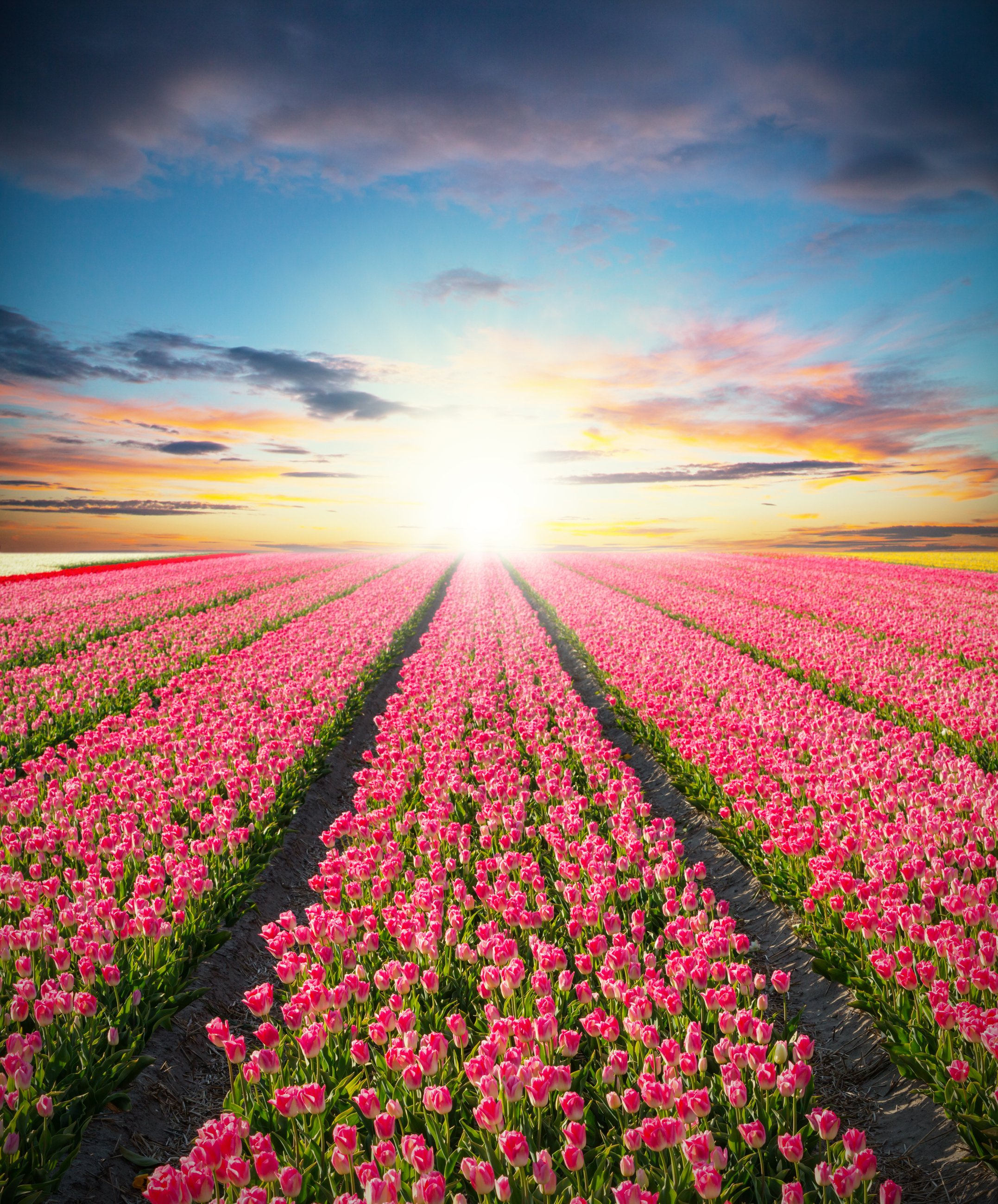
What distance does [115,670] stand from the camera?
13.1 meters

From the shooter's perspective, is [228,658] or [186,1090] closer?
[186,1090]

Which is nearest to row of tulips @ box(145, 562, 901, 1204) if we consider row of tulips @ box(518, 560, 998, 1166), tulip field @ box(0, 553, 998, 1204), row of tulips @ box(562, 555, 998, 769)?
tulip field @ box(0, 553, 998, 1204)

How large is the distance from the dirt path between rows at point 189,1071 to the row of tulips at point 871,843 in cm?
437

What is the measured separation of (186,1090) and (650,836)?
394 centimetres

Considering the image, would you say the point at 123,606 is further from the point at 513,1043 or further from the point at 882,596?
the point at 882,596

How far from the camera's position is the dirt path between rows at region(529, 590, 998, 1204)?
3.39 meters

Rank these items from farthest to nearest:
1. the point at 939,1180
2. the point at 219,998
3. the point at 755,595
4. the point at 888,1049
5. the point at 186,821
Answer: the point at 755,595 → the point at 186,821 → the point at 219,998 → the point at 888,1049 → the point at 939,1180

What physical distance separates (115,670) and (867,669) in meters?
14.8

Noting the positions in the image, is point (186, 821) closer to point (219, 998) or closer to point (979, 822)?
point (219, 998)

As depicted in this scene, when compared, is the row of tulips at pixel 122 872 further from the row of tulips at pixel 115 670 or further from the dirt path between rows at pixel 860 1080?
the dirt path between rows at pixel 860 1080

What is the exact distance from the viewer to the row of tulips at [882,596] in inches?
610

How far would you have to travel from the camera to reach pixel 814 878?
18.9 ft

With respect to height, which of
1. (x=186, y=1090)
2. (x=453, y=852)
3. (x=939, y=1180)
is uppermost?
(x=453, y=852)

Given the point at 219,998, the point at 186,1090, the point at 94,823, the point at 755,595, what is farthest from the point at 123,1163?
the point at 755,595
